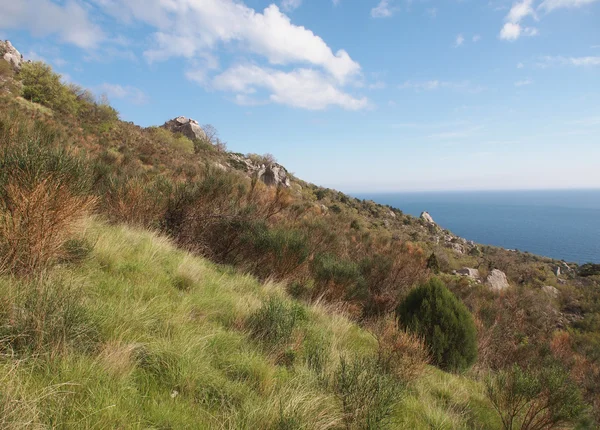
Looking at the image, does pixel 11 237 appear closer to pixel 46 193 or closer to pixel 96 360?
pixel 46 193

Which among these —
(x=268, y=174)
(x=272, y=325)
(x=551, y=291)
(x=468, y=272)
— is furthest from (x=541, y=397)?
(x=268, y=174)

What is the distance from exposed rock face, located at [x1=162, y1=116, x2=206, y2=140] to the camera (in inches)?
1638

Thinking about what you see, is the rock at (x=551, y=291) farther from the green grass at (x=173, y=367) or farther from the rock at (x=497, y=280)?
the green grass at (x=173, y=367)

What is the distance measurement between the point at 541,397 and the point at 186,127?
1822 inches

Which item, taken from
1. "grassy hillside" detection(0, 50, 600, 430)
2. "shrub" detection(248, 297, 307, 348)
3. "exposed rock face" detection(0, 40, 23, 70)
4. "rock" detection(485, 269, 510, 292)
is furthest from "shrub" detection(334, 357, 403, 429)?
"exposed rock face" detection(0, 40, 23, 70)

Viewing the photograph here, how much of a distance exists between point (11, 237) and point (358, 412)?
12.0 feet

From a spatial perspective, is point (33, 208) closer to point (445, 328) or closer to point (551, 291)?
point (445, 328)

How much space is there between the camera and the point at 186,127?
1681 inches

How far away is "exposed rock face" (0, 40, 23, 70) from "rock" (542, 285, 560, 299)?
5014cm

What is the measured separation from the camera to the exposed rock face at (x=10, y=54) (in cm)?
2844

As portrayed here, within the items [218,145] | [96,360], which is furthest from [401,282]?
[218,145]

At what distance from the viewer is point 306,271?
8.97m

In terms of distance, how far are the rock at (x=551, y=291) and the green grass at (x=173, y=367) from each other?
23.2 m

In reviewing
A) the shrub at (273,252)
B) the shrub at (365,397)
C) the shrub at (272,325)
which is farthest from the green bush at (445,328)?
the shrub at (365,397)
